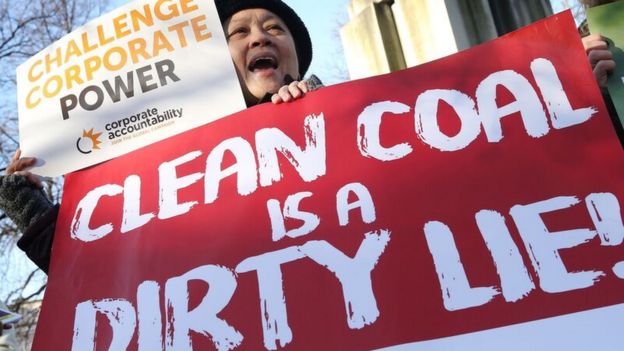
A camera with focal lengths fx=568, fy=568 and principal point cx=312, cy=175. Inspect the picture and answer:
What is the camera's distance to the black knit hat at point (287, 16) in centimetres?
197

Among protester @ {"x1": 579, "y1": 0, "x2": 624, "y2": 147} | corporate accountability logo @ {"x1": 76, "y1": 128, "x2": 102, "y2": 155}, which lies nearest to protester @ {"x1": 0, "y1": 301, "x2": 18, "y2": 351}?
corporate accountability logo @ {"x1": 76, "y1": 128, "x2": 102, "y2": 155}

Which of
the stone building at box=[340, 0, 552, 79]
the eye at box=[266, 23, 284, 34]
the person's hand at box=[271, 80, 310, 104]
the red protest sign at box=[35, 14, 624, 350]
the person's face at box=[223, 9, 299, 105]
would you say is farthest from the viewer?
the stone building at box=[340, 0, 552, 79]

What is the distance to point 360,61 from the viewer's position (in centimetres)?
495

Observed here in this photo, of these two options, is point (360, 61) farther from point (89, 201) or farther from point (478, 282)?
point (478, 282)

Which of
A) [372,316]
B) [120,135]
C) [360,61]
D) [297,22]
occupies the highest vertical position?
[360,61]

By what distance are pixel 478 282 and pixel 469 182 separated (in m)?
0.23

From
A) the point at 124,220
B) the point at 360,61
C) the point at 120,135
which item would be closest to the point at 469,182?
the point at 124,220

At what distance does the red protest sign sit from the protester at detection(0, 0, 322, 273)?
87 millimetres

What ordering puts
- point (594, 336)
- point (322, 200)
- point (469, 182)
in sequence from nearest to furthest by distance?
point (594, 336) < point (469, 182) < point (322, 200)

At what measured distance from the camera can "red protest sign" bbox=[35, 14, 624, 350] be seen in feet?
3.60

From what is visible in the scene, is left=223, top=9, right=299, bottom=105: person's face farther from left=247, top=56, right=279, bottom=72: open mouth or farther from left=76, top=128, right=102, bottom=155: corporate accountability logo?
left=76, top=128, right=102, bottom=155: corporate accountability logo

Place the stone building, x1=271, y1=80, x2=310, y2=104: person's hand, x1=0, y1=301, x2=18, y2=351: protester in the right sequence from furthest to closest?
x1=0, y1=301, x2=18, y2=351: protester
the stone building
x1=271, y1=80, x2=310, y2=104: person's hand

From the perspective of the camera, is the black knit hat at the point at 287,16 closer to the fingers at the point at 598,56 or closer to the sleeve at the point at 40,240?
the sleeve at the point at 40,240

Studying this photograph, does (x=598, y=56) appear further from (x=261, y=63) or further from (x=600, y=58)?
(x=261, y=63)
